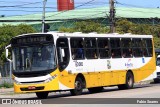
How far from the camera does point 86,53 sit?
26844 mm

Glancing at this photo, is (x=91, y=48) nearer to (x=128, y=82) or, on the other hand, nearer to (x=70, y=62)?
(x=70, y=62)

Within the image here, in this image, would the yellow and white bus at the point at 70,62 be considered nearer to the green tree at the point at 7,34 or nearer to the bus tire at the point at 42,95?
the bus tire at the point at 42,95

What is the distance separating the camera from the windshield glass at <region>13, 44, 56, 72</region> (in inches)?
954

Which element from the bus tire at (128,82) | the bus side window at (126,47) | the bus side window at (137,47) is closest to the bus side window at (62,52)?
the bus side window at (126,47)

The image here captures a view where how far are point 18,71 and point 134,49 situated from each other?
9201 mm

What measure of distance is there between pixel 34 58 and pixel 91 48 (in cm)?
400

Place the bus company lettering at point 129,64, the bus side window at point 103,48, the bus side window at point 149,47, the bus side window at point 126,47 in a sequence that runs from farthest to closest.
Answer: the bus side window at point 149,47 < the bus company lettering at point 129,64 < the bus side window at point 126,47 < the bus side window at point 103,48

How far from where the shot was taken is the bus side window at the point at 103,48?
2808cm

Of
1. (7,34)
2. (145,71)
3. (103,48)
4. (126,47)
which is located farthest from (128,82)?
(7,34)

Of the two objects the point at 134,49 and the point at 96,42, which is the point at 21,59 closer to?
the point at 96,42

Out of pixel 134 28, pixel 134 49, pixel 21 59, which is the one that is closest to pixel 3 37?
pixel 134 28

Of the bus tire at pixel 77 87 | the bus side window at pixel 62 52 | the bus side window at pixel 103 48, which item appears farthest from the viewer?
the bus side window at pixel 103 48

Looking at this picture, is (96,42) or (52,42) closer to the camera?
(52,42)

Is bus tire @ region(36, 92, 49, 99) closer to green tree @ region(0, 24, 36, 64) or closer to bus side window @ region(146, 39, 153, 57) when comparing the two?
bus side window @ region(146, 39, 153, 57)
